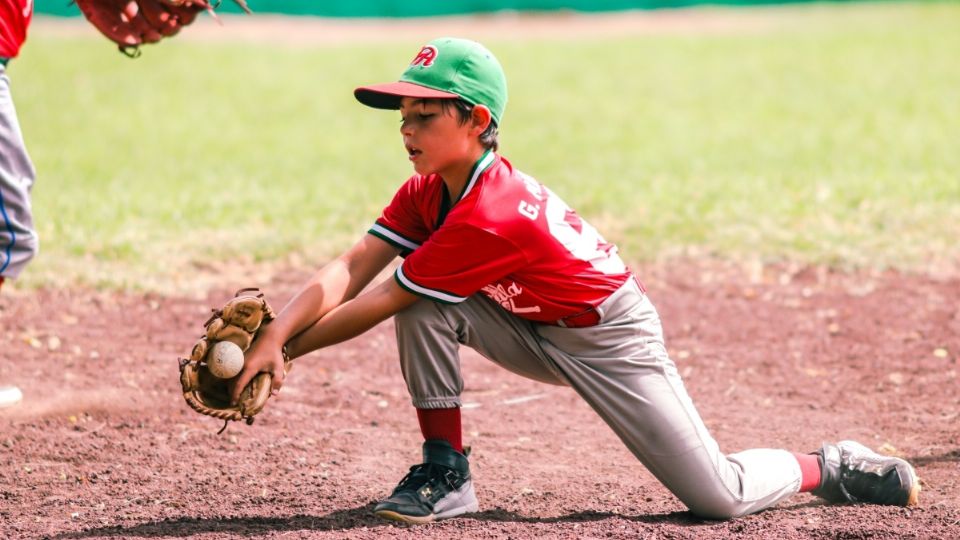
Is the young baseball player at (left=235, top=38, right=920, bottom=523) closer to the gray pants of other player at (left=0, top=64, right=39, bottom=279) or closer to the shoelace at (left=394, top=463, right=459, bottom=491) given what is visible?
the shoelace at (left=394, top=463, right=459, bottom=491)

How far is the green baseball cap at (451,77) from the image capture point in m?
3.50

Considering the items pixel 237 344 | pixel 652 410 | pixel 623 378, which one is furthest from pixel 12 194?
pixel 652 410

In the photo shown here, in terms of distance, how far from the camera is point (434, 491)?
3.71 m

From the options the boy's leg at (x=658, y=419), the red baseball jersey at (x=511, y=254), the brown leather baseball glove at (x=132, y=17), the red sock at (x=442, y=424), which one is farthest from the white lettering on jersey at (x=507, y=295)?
the brown leather baseball glove at (x=132, y=17)

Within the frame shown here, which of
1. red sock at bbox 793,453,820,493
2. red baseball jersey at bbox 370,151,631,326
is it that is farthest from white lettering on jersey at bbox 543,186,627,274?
red sock at bbox 793,453,820,493

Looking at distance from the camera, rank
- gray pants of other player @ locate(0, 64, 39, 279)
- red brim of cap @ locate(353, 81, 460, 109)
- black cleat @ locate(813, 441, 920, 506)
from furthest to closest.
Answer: gray pants of other player @ locate(0, 64, 39, 279)
black cleat @ locate(813, 441, 920, 506)
red brim of cap @ locate(353, 81, 460, 109)

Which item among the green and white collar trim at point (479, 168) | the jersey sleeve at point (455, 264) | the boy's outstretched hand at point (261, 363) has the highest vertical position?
the green and white collar trim at point (479, 168)

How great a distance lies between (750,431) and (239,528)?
2149 millimetres

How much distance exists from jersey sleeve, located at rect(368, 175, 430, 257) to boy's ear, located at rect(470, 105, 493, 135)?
0.36 meters

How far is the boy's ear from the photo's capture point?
11.7 feet

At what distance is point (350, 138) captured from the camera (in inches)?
502

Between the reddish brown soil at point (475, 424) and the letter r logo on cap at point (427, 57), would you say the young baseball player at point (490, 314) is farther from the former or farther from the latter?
the reddish brown soil at point (475, 424)

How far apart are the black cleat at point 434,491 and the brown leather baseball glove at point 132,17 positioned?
94.2 inches

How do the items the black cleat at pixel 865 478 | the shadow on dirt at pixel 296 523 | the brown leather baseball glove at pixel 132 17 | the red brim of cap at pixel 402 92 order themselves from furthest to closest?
the brown leather baseball glove at pixel 132 17 → the black cleat at pixel 865 478 → the shadow on dirt at pixel 296 523 → the red brim of cap at pixel 402 92
